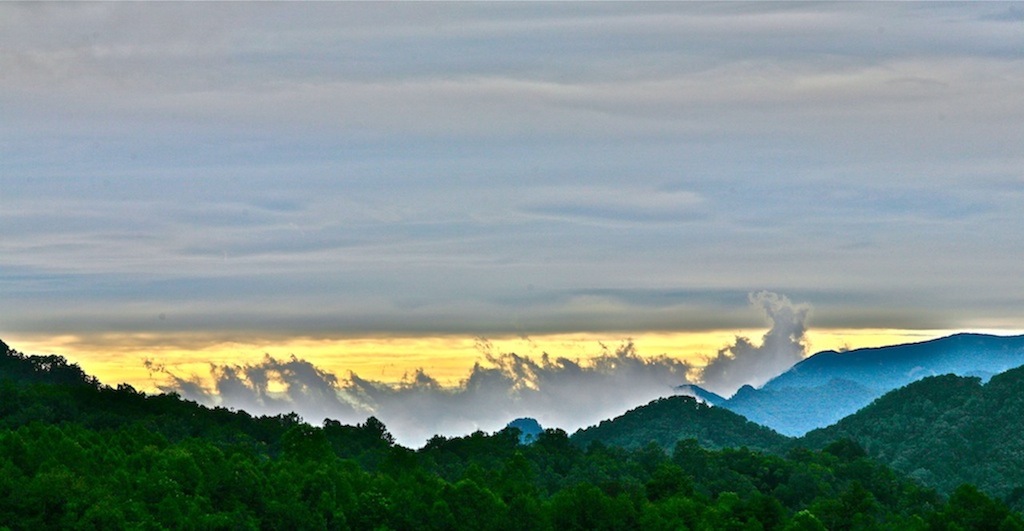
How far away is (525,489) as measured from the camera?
5955 inches

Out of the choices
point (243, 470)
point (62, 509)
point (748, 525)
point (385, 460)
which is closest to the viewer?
point (62, 509)

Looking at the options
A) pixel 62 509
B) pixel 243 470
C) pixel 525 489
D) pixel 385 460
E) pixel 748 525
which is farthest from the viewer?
pixel 385 460

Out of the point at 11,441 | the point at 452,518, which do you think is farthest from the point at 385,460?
the point at 11,441

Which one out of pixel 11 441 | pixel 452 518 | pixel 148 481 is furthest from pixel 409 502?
pixel 11 441

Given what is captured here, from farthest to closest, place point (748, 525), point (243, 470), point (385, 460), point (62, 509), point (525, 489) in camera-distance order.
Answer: point (385, 460)
point (525, 489)
point (748, 525)
point (243, 470)
point (62, 509)

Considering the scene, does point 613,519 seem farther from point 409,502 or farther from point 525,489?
point 409,502

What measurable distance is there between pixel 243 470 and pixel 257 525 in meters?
7.48

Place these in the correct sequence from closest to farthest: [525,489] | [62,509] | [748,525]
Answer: [62,509]
[748,525]
[525,489]

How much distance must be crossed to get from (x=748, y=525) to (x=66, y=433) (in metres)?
74.0

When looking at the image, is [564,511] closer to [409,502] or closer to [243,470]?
[409,502]

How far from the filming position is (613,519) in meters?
142

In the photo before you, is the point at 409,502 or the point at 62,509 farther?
the point at 409,502

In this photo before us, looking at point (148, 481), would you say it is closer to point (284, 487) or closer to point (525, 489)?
point (284, 487)

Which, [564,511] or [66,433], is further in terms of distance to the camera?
[66,433]
